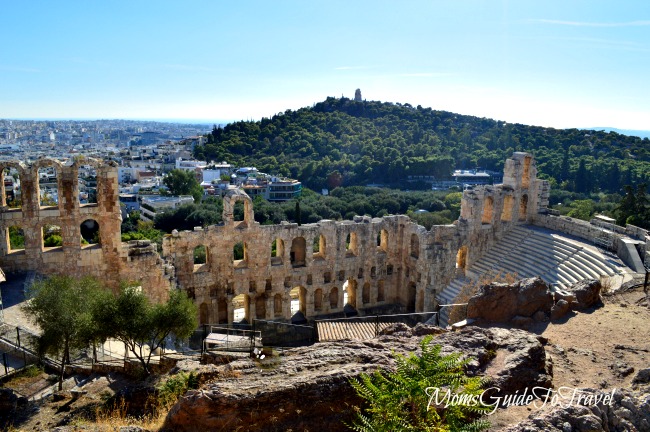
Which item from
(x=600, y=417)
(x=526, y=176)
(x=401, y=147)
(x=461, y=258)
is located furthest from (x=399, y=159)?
(x=600, y=417)

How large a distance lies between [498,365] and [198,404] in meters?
5.65

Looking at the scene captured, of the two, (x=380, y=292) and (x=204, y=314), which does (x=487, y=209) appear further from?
(x=204, y=314)

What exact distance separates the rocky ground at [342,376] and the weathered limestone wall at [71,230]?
846 cm

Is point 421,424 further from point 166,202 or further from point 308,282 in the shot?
point 166,202

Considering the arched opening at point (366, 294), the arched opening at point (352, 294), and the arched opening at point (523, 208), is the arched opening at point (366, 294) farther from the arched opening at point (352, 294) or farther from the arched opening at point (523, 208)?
the arched opening at point (523, 208)

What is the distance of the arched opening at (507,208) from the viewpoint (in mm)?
28469

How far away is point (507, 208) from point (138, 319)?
71.8 ft

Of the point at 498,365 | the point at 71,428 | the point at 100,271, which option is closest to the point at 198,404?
the point at 71,428

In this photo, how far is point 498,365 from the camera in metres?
9.52

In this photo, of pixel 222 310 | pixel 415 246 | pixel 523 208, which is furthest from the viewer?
pixel 523 208

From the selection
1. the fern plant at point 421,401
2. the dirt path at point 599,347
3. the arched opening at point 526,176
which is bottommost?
the dirt path at point 599,347

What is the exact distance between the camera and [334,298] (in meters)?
27.1

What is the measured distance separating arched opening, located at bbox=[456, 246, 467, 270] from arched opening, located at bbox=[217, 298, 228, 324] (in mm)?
13010

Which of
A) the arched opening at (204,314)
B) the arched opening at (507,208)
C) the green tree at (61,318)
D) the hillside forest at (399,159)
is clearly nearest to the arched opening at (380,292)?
the arched opening at (507,208)
